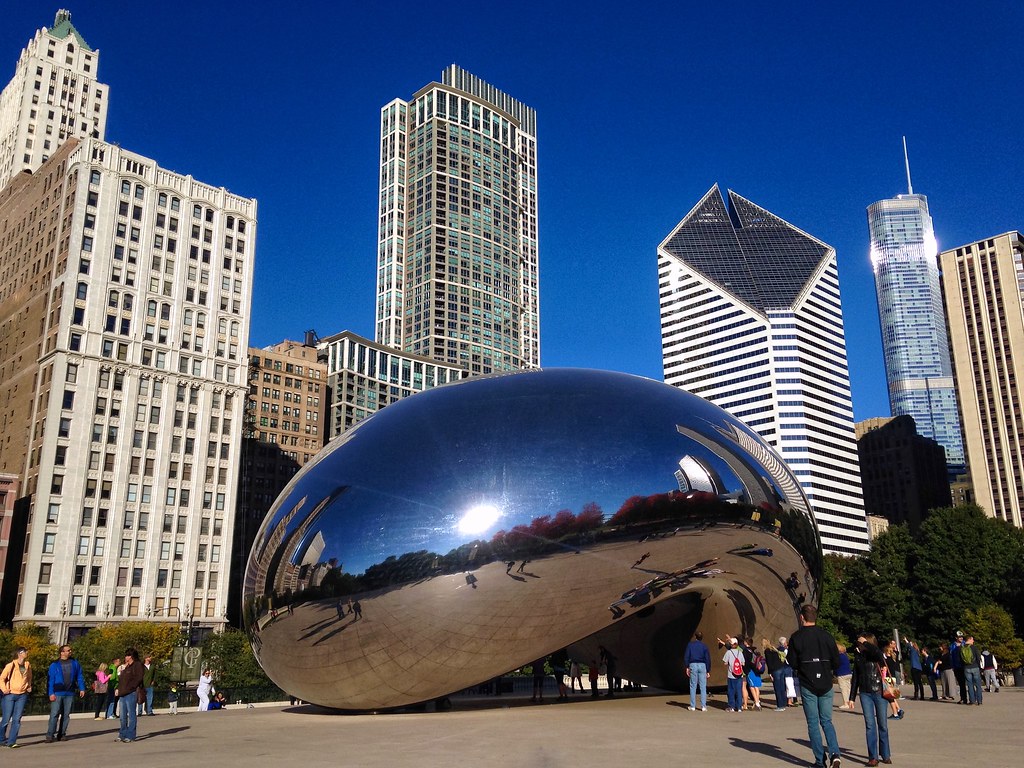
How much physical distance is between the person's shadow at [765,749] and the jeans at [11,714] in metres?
10.7

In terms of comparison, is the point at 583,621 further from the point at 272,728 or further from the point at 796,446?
the point at 796,446

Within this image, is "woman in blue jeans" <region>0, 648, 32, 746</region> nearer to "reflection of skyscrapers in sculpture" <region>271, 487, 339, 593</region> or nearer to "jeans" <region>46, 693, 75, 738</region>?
"jeans" <region>46, 693, 75, 738</region>

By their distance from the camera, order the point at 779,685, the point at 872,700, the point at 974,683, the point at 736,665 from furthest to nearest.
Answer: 1. the point at 974,683
2. the point at 779,685
3. the point at 736,665
4. the point at 872,700

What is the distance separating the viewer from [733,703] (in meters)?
17.4

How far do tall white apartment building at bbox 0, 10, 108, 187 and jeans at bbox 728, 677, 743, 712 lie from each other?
149 m

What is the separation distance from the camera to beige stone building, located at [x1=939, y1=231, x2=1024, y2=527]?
153 meters

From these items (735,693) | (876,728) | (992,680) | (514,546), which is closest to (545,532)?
(514,546)

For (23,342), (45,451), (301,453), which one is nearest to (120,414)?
(45,451)

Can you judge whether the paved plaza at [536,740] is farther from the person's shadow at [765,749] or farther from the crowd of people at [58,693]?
the crowd of people at [58,693]

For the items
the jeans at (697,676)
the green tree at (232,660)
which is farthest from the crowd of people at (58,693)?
the green tree at (232,660)

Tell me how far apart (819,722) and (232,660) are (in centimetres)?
7397

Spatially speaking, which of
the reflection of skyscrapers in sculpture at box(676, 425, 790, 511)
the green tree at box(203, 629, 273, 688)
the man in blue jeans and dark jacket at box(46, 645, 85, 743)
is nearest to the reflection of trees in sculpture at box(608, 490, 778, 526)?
the reflection of skyscrapers in sculpture at box(676, 425, 790, 511)

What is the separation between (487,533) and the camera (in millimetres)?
14203

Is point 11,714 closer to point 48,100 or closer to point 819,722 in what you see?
point 819,722
